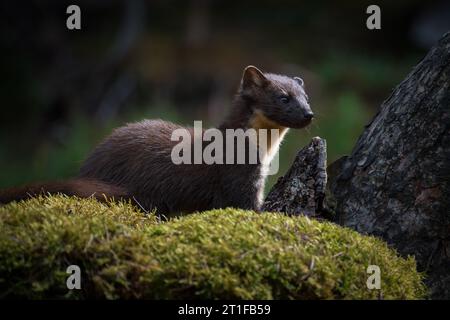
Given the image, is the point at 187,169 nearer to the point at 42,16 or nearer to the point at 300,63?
the point at 300,63

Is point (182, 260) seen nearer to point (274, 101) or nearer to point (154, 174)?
point (154, 174)

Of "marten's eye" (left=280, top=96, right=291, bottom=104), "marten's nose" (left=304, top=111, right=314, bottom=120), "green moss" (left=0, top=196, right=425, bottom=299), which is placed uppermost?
"marten's eye" (left=280, top=96, right=291, bottom=104)

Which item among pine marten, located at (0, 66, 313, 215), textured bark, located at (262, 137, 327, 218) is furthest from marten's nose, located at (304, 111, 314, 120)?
textured bark, located at (262, 137, 327, 218)

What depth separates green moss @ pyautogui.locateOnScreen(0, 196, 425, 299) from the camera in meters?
3.64

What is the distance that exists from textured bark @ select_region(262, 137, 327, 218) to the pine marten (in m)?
0.92

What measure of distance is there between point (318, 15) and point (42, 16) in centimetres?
727

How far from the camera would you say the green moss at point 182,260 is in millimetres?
3643

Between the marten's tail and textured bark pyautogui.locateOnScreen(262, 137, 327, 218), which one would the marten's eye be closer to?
textured bark pyautogui.locateOnScreen(262, 137, 327, 218)

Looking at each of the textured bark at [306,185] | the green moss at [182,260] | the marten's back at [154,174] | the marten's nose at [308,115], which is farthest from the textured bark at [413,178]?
the marten's back at [154,174]

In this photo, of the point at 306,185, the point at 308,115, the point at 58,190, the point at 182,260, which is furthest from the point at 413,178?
the point at 58,190

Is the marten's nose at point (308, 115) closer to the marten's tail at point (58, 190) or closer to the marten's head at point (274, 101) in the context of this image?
the marten's head at point (274, 101)

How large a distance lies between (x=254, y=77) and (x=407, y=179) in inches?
87.0

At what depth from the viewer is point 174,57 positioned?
16047mm

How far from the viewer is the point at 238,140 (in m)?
6.35
